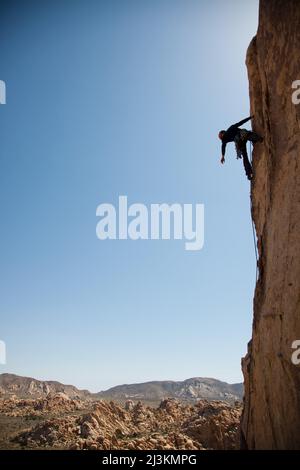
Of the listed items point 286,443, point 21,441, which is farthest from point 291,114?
point 21,441

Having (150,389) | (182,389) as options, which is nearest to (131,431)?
(150,389)

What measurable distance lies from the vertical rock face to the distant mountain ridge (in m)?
81.9

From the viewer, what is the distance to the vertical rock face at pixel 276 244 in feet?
27.0

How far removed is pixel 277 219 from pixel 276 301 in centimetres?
218

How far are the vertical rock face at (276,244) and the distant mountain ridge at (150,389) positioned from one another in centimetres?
8190

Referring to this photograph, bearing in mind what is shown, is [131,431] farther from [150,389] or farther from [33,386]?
[150,389]

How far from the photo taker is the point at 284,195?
362 inches

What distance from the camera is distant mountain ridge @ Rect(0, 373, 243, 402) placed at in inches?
3403

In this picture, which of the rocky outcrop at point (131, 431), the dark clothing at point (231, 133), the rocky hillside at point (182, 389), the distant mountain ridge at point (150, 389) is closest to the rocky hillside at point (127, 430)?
the rocky outcrop at point (131, 431)

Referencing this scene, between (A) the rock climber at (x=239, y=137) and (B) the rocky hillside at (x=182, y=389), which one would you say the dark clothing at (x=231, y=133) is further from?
(B) the rocky hillside at (x=182, y=389)

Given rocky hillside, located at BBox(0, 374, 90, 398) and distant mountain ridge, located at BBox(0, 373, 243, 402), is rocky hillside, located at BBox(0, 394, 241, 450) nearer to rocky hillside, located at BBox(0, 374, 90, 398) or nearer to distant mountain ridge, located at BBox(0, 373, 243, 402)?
rocky hillside, located at BBox(0, 374, 90, 398)

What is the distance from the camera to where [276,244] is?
9.26m

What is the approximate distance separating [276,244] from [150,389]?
9985 cm

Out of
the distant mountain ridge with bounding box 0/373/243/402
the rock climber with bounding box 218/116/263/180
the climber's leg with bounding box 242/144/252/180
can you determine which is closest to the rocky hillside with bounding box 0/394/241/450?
the climber's leg with bounding box 242/144/252/180
